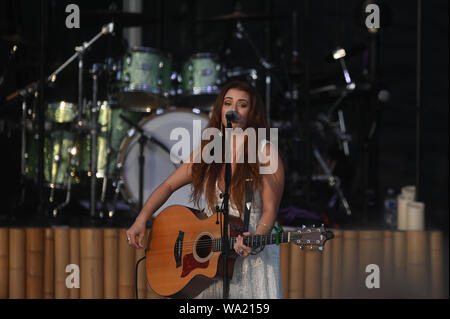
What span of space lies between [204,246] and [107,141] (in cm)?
232

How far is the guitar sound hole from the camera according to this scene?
2734mm

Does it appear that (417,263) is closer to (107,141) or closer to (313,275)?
(313,275)

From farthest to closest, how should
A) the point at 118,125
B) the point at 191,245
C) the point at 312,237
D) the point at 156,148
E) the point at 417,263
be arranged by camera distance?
the point at 118,125 → the point at 156,148 → the point at 417,263 → the point at 191,245 → the point at 312,237

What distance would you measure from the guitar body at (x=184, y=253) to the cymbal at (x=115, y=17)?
243 centimetres

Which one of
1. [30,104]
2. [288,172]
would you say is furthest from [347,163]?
[30,104]

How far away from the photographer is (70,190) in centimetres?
477

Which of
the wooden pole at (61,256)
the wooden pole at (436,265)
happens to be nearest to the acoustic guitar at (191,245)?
the wooden pole at (61,256)

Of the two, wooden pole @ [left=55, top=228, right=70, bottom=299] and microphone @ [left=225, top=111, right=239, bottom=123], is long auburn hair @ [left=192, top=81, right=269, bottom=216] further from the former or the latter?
wooden pole @ [left=55, top=228, right=70, bottom=299]

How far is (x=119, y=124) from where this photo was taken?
499 cm

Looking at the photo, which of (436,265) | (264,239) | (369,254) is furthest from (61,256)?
(436,265)

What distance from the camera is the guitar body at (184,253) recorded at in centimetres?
271
